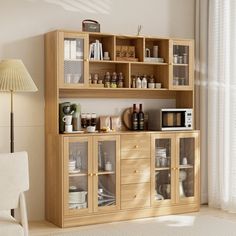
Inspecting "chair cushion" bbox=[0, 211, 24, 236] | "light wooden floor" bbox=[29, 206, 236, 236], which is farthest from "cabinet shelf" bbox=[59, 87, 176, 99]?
"chair cushion" bbox=[0, 211, 24, 236]

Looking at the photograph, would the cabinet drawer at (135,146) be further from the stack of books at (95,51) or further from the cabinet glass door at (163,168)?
the stack of books at (95,51)

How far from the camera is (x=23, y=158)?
A: 3.71 metres

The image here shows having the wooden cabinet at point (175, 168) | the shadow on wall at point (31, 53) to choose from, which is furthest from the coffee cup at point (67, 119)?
the wooden cabinet at point (175, 168)

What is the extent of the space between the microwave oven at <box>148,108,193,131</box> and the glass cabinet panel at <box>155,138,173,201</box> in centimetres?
19

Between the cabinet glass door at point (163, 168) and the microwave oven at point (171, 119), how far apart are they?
0.54 feet

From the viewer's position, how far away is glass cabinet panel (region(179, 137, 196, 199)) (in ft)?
18.8

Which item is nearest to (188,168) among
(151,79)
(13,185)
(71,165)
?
(151,79)

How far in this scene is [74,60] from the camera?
5.18m

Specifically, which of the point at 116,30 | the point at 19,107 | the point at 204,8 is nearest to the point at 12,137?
the point at 19,107

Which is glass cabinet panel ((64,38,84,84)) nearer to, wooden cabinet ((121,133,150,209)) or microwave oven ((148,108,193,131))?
wooden cabinet ((121,133,150,209))

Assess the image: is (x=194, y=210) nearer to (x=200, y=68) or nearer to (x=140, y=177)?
(x=140, y=177)

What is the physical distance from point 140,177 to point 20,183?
200 centimetres

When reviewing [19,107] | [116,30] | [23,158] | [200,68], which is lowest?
[23,158]

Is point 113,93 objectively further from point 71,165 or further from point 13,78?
point 13,78
